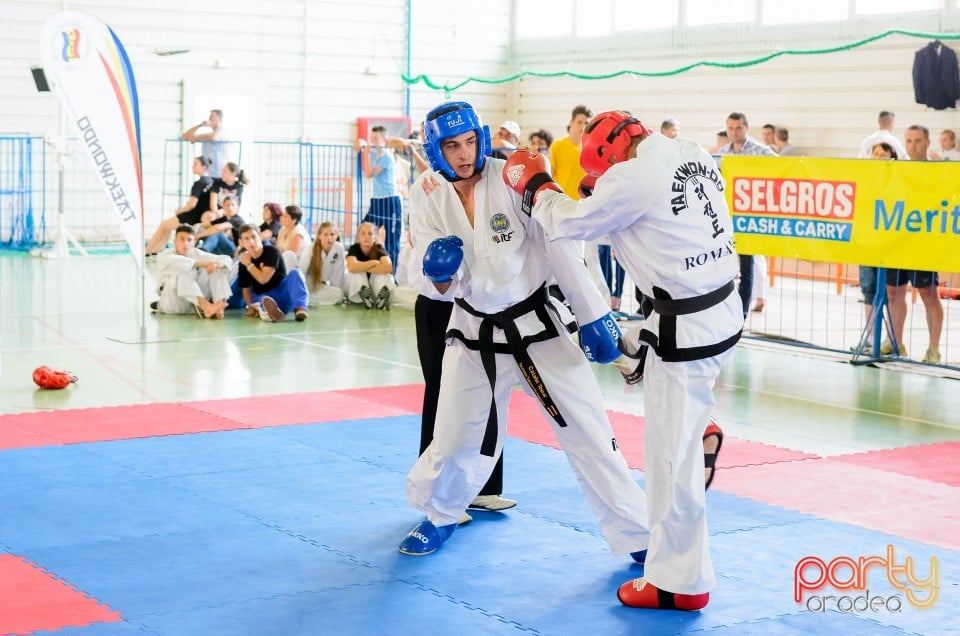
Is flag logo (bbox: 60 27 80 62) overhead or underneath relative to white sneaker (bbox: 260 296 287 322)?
overhead

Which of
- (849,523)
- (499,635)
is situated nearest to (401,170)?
(849,523)

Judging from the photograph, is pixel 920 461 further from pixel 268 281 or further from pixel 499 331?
pixel 268 281

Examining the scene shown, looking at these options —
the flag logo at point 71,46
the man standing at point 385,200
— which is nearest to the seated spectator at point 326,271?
the man standing at point 385,200

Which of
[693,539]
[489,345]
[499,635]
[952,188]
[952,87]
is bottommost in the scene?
[499,635]

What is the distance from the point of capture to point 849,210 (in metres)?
9.82

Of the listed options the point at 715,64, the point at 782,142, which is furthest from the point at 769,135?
the point at 715,64

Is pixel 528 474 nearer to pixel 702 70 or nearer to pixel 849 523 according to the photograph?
pixel 849 523

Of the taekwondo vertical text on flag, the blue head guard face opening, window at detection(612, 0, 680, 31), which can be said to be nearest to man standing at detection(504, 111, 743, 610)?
the blue head guard face opening

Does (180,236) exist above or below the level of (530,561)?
above

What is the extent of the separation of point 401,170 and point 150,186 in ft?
15.7

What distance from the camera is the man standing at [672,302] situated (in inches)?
176

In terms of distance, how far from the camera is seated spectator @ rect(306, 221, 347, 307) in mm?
13469

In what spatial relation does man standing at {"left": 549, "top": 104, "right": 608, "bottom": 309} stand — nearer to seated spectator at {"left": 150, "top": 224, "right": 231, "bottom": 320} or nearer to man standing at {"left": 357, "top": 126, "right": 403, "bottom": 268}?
seated spectator at {"left": 150, "top": 224, "right": 231, "bottom": 320}

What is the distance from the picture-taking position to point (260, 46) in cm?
2064
